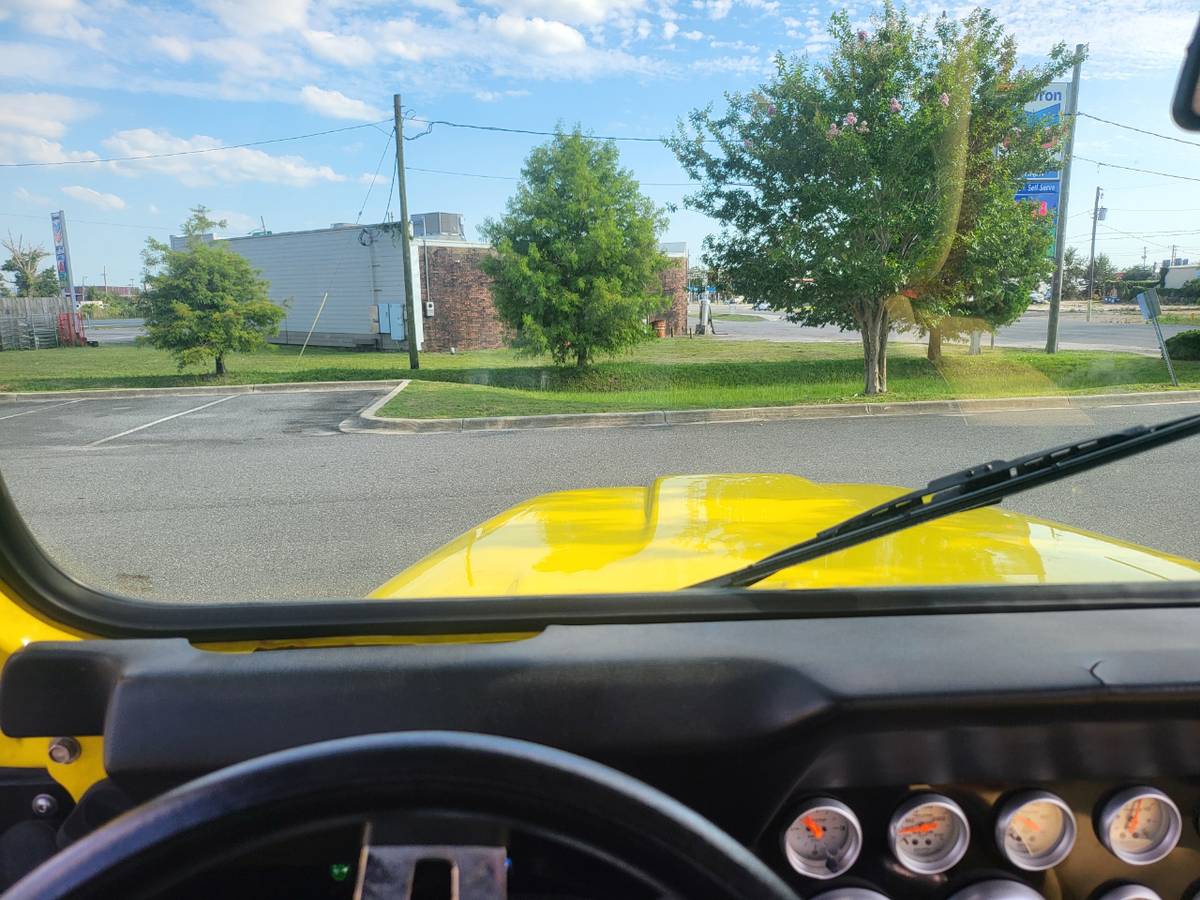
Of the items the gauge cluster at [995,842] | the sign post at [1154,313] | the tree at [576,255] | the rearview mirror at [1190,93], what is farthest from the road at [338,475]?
the gauge cluster at [995,842]

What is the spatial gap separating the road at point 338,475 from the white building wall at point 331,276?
417 mm

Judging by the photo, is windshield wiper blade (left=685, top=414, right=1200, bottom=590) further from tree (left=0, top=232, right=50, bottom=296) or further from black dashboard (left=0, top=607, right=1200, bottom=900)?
tree (left=0, top=232, right=50, bottom=296)

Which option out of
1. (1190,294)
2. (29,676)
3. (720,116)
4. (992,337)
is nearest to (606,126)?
(720,116)

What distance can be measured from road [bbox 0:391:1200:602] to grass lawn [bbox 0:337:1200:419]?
0.07 metres

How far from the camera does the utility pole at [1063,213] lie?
1.65 metres

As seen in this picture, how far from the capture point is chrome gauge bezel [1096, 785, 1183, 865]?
1379mm

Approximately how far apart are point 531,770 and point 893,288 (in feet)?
4.50

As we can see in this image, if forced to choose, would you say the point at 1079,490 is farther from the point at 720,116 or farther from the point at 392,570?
the point at 392,570

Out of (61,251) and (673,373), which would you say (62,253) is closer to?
(61,251)

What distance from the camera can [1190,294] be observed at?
1625 millimetres

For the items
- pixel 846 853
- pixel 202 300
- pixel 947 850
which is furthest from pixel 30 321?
pixel 947 850

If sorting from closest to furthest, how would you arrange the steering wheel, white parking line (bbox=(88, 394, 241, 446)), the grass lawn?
the steering wheel < the grass lawn < white parking line (bbox=(88, 394, 241, 446))

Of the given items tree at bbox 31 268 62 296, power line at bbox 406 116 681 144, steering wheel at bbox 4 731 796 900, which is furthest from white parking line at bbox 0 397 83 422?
steering wheel at bbox 4 731 796 900

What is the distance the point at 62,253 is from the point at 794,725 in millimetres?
1574
